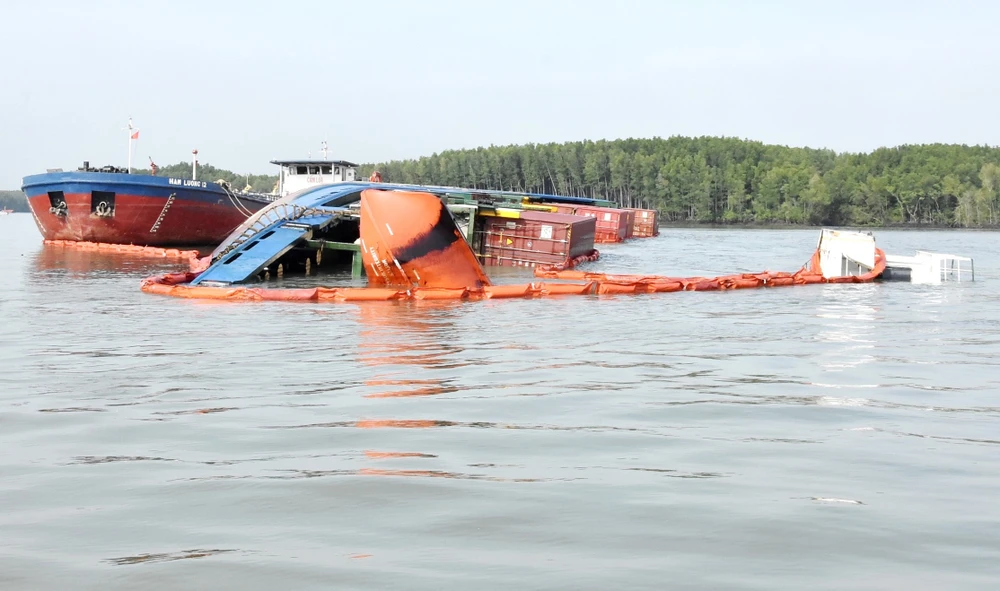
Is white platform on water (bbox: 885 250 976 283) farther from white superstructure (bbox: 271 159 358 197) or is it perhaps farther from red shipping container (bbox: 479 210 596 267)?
white superstructure (bbox: 271 159 358 197)

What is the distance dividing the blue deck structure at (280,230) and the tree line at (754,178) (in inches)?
4821

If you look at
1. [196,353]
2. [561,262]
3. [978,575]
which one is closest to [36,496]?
[978,575]

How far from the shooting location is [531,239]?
3133cm

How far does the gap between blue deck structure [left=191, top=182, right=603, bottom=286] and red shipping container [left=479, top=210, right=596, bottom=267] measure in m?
2.18

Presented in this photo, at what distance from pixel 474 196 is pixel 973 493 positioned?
30253mm

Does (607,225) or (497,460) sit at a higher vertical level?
(607,225)

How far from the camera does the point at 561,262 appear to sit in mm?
30781

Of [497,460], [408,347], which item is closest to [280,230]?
[408,347]

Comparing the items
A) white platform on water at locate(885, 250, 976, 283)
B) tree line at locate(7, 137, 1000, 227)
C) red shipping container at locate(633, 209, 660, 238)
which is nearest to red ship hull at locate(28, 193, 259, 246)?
white platform on water at locate(885, 250, 976, 283)

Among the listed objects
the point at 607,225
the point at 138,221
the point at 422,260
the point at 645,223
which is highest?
the point at 645,223

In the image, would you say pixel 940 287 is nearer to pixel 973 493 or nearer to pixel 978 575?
pixel 973 493

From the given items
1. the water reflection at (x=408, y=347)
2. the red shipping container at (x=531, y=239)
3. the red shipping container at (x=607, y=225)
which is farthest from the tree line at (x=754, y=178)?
the water reflection at (x=408, y=347)

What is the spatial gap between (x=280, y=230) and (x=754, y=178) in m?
154

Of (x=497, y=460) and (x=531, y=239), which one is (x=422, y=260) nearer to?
(x=531, y=239)
